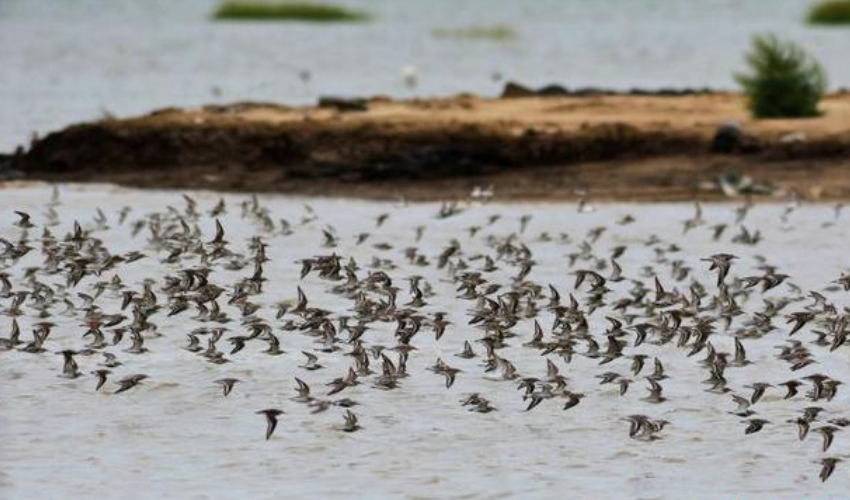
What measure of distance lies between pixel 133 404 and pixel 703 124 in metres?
18.3

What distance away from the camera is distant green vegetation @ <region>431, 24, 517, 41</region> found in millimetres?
97438

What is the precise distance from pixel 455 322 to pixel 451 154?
11508 millimetres

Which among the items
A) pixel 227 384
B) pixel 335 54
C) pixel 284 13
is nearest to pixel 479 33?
pixel 284 13

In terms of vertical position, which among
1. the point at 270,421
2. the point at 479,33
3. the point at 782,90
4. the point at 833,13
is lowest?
the point at 270,421

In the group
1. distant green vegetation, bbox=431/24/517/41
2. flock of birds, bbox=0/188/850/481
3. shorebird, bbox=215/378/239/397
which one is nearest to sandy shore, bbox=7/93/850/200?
flock of birds, bbox=0/188/850/481

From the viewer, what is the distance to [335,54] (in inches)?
3145

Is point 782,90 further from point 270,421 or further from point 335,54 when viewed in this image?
point 335,54

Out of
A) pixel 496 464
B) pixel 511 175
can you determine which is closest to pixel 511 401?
pixel 496 464

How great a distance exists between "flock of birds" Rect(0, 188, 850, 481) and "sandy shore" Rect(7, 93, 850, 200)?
611cm

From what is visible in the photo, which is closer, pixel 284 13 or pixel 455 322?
pixel 455 322

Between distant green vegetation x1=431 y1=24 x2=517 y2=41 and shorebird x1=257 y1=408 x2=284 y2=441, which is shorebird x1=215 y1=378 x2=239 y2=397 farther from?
distant green vegetation x1=431 y1=24 x2=517 y2=41

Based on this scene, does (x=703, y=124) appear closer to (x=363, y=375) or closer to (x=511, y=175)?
(x=511, y=175)

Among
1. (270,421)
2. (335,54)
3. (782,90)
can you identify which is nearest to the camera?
(270,421)

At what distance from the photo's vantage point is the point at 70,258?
25375 mm
